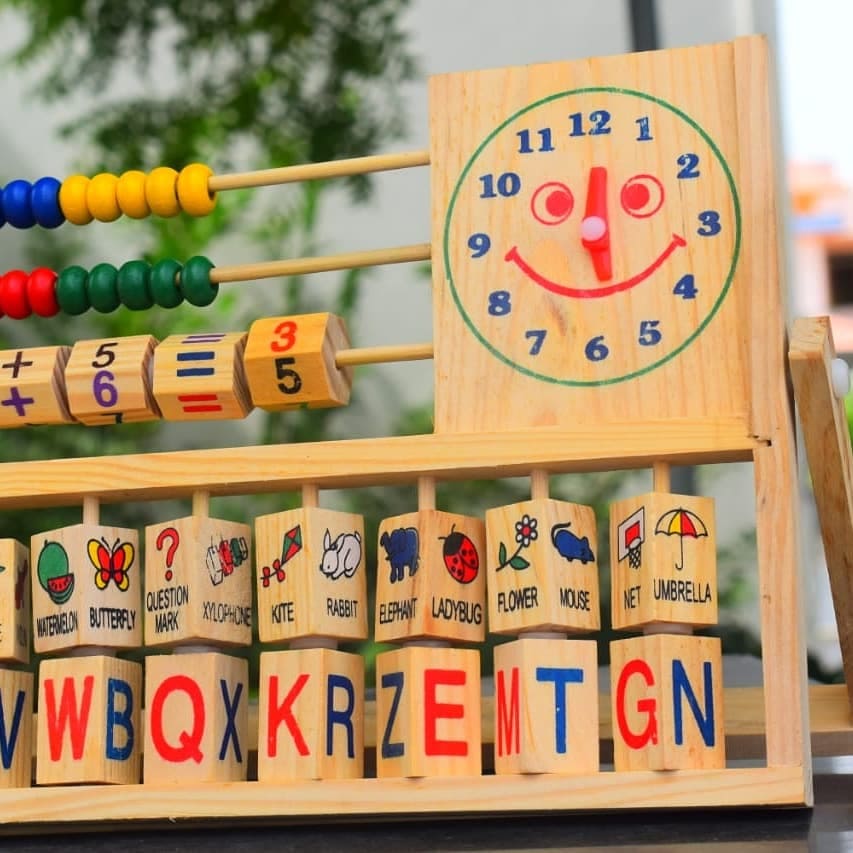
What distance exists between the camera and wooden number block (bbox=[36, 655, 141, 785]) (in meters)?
0.93

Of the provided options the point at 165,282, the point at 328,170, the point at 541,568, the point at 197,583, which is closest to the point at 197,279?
the point at 165,282

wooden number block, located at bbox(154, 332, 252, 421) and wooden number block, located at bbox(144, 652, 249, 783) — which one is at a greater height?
wooden number block, located at bbox(154, 332, 252, 421)

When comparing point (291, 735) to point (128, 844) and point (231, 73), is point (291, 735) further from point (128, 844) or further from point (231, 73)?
point (231, 73)

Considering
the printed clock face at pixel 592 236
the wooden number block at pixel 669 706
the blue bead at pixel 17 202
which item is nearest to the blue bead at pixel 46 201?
the blue bead at pixel 17 202

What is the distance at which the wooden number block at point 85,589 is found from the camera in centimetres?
94

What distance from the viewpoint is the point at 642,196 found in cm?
95

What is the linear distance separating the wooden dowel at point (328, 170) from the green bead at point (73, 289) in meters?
0.12

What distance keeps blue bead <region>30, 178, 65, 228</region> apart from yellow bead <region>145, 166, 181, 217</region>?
0.24ft

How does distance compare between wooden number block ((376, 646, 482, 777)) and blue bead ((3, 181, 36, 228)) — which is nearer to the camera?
wooden number block ((376, 646, 482, 777))

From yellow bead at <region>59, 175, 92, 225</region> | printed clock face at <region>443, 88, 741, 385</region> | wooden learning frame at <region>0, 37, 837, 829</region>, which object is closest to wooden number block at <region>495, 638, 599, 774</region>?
wooden learning frame at <region>0, 37, 837, 829</region>

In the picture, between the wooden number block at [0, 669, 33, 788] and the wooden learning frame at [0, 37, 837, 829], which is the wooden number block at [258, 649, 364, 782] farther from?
the wooden number block at [0, 669, 33, 788]

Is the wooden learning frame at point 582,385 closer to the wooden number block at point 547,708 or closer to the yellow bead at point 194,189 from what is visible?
the wooden number block at point 547,708

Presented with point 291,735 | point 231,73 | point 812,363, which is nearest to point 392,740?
point 291,735

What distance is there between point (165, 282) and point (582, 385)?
1.12 ft
